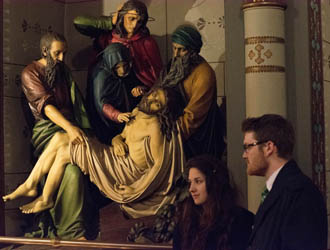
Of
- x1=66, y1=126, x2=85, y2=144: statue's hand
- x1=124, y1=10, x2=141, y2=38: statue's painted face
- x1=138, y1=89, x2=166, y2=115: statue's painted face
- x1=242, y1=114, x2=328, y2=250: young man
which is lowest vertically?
x1=242, y1=114, x2=328, y2=250: young man

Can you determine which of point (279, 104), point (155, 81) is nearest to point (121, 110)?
point (155, 81)

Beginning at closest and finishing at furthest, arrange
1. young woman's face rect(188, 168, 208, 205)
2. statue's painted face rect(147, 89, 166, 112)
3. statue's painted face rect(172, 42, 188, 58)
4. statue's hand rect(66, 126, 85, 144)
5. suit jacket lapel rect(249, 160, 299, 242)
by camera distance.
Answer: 1. suit jacket lapel rect(249, 160, 299, 242)
2. young woman's face rect(188, 168, 208, 205)
3. statue's painted face rect(147, 89, 166, 112)
4. statue's painted face rect(172, 42, 188, 58)
5. statue's hand rect(66, 126, 85, 144)

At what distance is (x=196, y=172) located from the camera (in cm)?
327

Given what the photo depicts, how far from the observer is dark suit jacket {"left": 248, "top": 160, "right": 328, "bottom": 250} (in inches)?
102

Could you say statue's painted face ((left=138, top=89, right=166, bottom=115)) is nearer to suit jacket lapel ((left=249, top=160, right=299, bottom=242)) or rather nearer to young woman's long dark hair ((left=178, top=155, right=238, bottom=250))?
young woman's long dark hair ((left=178, top=155, right=238, bottom=250))

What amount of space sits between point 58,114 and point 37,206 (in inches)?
29.2

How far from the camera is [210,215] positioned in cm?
314

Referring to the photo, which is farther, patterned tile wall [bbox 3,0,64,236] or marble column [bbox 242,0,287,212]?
patterned tile wall [bbox 3,0,64,236]

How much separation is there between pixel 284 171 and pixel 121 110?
10.3 ft

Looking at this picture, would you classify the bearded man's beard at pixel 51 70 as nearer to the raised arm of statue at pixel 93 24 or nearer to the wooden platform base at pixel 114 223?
the raised arm of statue at pixel 93 24

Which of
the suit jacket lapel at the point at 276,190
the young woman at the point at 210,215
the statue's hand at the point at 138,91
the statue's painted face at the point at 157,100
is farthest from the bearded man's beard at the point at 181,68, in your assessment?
the suit jacket lapel at the point at 276,190

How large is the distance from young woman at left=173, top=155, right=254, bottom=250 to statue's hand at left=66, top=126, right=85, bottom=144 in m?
2.38

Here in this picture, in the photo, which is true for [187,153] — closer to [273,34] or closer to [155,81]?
[155,81]

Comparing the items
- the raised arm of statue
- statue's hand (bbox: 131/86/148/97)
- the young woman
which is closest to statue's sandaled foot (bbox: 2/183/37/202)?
statue's hand (bbox: 131/86/148/97)
